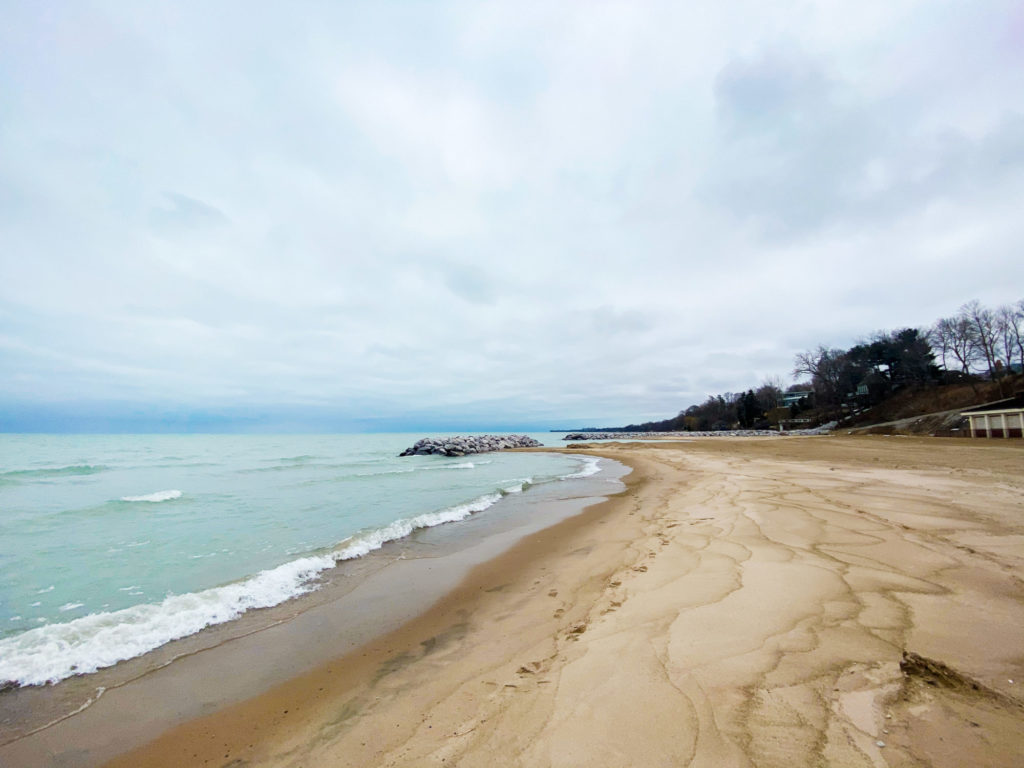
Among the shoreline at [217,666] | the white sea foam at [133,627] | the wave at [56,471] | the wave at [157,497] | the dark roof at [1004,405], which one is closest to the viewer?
the shoreline at [217,666]

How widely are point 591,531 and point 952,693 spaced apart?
266 inches

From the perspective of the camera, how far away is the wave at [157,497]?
13740 mm

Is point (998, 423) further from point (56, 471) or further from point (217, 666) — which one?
point (56, 471)

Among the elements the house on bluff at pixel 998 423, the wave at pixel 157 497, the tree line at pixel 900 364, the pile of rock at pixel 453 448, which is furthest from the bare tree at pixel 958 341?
the wave at pixel 157 497

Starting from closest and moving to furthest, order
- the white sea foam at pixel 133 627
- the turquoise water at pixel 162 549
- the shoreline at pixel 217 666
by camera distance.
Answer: the shoreline at pixel 217 666 → the white sea foam at pixel 133 627 → the turquoise water at pixel 162 549

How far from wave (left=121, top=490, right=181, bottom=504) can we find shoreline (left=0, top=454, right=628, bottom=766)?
10.8 meters

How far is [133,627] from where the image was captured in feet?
16.2

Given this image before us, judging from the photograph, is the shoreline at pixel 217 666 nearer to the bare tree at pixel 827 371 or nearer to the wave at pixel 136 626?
the wave at pixel 136 626

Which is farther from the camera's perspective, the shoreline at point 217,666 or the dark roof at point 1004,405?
the dark roof at point 1004,405

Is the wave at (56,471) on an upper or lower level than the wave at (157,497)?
upper

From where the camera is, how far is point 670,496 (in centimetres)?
1244

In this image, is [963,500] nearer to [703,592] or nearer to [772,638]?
[703,592]

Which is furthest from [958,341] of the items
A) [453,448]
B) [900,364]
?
[453,448]

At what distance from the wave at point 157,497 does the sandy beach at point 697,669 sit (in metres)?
13.5
